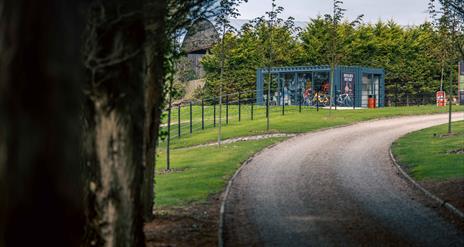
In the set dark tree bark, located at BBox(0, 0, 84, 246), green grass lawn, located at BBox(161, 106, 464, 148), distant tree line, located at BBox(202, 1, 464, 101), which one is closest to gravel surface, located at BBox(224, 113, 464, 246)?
green grass lawn, located at BBox(161, 106, 464, 148)

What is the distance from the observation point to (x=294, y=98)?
43.6 meters

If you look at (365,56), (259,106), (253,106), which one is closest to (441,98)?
(365,56)

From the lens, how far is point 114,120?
24.3 ft

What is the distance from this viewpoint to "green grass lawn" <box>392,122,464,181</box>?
17.3 meters

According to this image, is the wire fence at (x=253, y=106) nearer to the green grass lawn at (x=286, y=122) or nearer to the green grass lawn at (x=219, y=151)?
Answer: the green grass lawn at (x=286, y=122)

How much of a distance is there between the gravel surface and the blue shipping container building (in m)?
16.8

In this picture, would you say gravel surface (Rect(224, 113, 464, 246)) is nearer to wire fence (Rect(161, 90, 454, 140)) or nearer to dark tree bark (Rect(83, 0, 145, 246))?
dark tree bark (Rect(83, 0, 145, 246))

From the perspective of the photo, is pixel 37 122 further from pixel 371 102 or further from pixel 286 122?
pixel 371 102

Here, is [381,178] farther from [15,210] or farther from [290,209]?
[15,210]

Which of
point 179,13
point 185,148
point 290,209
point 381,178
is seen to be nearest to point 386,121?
point 185,148

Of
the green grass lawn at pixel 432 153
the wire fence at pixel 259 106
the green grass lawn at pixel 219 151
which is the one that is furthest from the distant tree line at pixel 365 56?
the green grass lawn at pixel 432 153

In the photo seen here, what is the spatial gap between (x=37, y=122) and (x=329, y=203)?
12567 mm

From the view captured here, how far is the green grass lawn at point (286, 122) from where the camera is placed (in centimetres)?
2923

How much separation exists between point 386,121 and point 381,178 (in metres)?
15.4
